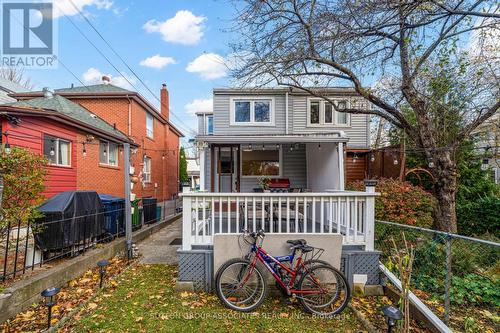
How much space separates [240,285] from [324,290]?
123 cm

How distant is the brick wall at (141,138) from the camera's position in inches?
545

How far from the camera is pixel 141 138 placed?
1537 centimetres

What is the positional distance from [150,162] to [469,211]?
16228 millimetres

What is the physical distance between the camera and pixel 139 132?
15.1m

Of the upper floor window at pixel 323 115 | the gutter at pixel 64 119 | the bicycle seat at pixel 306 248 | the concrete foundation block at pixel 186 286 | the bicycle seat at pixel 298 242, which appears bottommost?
the concrete foundation block at pixel 186 286

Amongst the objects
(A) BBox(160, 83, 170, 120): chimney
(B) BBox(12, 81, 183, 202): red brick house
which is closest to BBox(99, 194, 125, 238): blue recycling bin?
(B) BBox(12, 81, 183, 202): red brick house

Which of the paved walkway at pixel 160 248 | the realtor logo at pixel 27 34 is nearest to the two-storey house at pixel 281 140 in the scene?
the paved walkway at pixel 160 248

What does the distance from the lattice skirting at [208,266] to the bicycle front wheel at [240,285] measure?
1.53 ft

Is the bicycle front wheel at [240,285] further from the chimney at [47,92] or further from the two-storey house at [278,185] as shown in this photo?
the chimney at [47,92]

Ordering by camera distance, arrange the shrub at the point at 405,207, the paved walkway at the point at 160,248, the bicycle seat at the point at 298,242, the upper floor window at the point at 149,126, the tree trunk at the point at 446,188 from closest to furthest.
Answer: the bicycle seat at the point at 298,242 < the paved walkway at the point at 160,248 < the tree trunk at the point at 446,188 < the shrub at the point at 405,207 < the upper floor window at the point at 149,126

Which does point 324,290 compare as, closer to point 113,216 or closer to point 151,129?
point 113,216

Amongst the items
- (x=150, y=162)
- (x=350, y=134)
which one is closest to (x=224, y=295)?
(x=350, y=134)

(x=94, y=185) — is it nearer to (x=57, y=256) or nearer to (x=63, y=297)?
(x=57, y=256)

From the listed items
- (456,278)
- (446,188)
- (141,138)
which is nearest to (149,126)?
(141,138)
